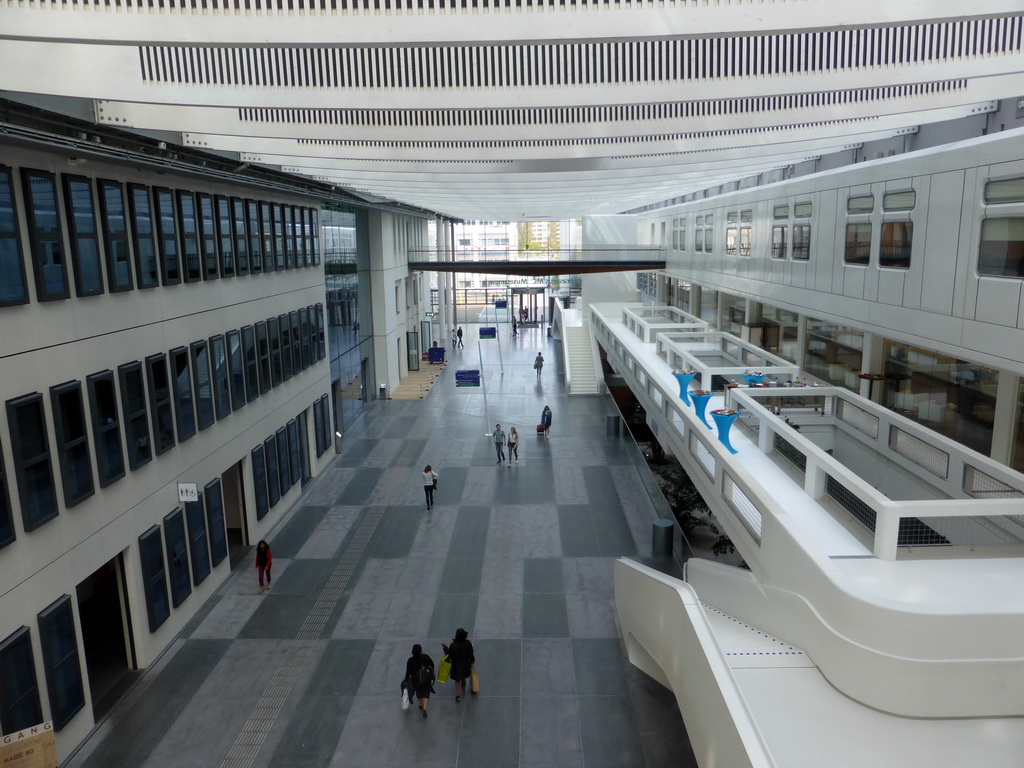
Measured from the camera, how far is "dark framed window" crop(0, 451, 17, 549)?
23.0 ft

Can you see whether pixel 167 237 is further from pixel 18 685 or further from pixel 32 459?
pixel 18 685

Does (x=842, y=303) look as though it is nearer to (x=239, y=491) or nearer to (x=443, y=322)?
(x=239, y=491)

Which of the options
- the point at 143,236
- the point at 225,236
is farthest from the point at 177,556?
the point at 225,236

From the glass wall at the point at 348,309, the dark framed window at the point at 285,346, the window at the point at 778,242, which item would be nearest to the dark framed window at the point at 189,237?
the dark framed window at the point at 285,346

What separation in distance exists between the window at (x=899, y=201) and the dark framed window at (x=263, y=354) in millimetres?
10971

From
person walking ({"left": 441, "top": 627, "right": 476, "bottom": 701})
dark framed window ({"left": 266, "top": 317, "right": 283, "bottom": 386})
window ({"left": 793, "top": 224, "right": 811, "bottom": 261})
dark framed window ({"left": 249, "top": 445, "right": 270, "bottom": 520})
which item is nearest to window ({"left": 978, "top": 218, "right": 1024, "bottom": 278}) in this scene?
window ({"left": 793, "top": 224, "right": 811, "bottom": 261})

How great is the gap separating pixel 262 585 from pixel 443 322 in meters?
26.9

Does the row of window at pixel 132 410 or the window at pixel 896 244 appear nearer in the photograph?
the row of window at pixel 132 410

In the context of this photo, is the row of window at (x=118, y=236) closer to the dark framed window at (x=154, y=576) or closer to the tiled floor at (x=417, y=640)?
the dark framed window at (x=154, y=576)

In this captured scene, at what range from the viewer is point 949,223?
782 centimetres

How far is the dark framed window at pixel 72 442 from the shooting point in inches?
314

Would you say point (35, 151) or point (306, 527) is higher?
point (35, 151)

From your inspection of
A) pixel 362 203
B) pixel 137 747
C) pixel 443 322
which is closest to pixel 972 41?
pixel 137 747

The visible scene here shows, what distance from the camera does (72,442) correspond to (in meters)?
8.20
